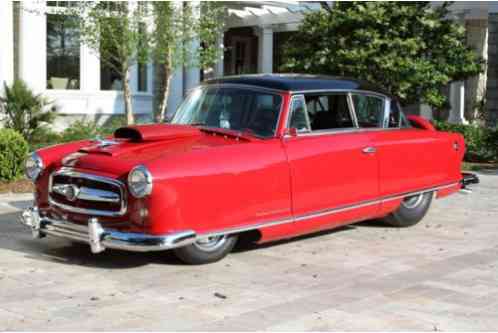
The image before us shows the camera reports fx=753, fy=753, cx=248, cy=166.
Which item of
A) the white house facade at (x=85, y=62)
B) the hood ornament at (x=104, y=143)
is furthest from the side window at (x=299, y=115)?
the white house facade at (x=85, y=62)

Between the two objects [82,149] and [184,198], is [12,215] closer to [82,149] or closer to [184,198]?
[82,149]

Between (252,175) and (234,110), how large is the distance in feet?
3.13

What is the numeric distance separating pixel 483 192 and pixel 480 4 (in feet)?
29.6

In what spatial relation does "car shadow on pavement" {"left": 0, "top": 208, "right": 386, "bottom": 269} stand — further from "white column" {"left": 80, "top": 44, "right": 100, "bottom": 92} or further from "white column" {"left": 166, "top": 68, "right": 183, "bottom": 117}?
"white column" {"left": 166, "top": 68, "right": 183, "bottom": 117}

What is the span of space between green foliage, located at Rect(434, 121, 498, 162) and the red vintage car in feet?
23.0

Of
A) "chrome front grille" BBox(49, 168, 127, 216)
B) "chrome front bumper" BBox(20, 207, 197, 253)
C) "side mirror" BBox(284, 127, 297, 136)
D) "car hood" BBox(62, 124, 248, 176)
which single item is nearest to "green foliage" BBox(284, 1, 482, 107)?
"side mirror" BBox(284, 127, 297, 136)

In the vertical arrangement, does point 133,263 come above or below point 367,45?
below

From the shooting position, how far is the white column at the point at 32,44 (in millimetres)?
16203

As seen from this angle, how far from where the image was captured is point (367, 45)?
13.5 metres

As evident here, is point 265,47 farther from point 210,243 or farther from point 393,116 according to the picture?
point 210,243

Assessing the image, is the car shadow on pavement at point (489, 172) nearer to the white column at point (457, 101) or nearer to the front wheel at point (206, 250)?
the front wheel at point (206, 250)

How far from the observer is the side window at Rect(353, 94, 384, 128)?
7.75 meters

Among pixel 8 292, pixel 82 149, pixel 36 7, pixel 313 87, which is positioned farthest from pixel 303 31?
pixel 8 292

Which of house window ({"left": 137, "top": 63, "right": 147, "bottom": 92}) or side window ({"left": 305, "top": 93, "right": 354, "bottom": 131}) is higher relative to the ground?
house window ({"left": 137, "top": 63, "right": 147, "bottom": 92})
